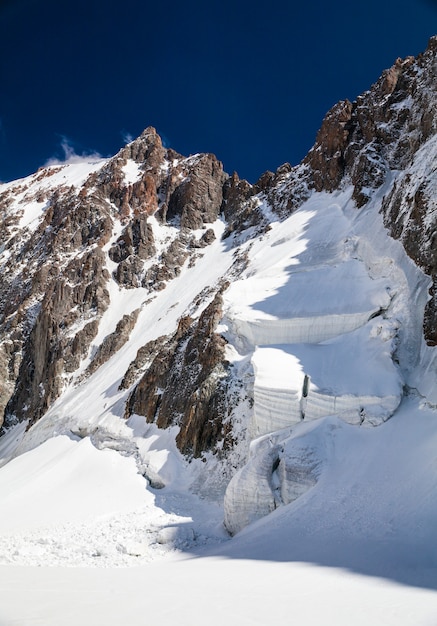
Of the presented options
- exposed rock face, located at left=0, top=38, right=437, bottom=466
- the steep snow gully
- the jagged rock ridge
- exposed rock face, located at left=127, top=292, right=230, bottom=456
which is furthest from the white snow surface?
exposed rock face, located at left=0, top=38, right=437, bottom=466

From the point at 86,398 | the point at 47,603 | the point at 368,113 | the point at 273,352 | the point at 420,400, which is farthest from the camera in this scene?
the point at 368,113

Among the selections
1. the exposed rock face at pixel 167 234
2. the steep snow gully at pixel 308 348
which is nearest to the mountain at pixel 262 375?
the steep snow gully at pixel 308 348

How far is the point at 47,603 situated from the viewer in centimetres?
540

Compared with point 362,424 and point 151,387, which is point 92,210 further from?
point 362,424

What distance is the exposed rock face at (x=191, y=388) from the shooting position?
25703 mm

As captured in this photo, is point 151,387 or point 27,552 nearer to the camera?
point 27,552

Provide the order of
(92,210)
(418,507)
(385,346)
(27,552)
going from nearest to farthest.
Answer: (418,507)
(27,552)
(385,346)
(92,210)

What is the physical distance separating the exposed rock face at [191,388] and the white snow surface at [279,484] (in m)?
1.18

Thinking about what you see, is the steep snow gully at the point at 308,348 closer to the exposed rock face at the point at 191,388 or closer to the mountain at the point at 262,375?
the mountain at the point at 262,375

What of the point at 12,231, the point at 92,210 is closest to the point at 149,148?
the point at 92,210

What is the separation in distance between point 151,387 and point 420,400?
19.5m

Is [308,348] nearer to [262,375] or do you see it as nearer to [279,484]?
[262,375]

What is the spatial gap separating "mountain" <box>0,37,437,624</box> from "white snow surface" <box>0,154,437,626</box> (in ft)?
0.41

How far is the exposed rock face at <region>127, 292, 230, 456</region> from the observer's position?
84.3 feet
